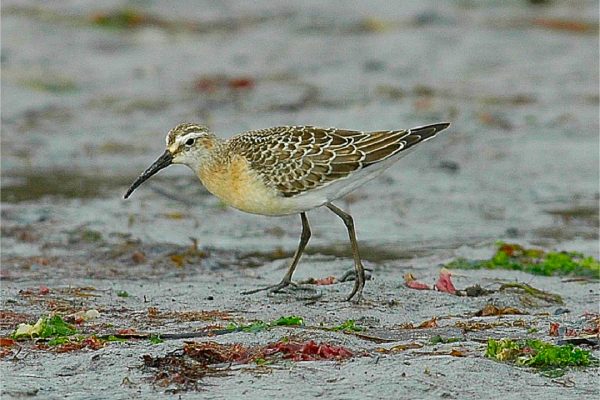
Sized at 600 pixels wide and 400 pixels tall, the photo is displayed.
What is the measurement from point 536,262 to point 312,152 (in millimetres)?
2409

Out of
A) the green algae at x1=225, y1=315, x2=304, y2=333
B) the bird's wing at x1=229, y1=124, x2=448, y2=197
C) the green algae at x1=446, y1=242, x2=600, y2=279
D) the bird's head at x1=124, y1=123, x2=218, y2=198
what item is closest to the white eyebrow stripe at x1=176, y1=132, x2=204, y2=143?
the bird's head at x1=124, y1=123, x2=218, y2=198

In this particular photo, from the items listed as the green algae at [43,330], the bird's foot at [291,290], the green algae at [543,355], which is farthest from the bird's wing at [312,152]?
the green algae at [543,355]

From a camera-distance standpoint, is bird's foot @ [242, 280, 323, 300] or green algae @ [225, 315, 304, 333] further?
bird's foot @ [242, 280, 323, 300]

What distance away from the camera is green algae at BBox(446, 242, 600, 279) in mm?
9697

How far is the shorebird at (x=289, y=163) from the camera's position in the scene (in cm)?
854

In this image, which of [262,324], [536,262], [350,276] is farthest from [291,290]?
[536,262]

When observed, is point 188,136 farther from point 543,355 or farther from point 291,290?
point 543,355

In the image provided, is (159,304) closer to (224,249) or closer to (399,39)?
(224,249)

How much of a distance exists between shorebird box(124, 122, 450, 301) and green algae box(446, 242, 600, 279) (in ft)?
4.76

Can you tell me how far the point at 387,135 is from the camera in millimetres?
8891

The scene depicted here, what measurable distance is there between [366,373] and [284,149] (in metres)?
2.75

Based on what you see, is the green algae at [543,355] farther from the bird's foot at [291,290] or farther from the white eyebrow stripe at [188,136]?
the white eyebrow stripe at [188,136]

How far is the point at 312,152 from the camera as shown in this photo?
8664mm

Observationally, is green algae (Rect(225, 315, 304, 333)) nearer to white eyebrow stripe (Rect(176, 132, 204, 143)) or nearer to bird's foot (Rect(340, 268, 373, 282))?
bird's foot (Rect(340, 268, 373, 282))
